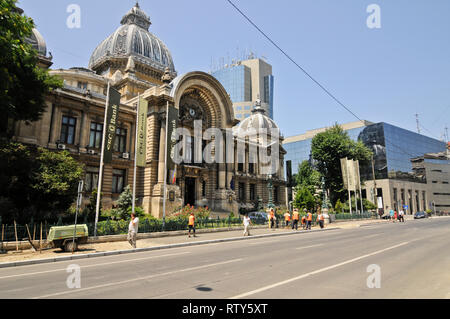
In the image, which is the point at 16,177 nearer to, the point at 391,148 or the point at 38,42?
the point at 38,42

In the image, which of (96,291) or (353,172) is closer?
(96,291)

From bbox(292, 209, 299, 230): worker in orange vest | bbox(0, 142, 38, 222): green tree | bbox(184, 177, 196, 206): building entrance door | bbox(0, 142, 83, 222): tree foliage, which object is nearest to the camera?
bbox(0, 142, 38, 222): green tree

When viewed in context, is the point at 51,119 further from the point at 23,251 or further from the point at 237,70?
the point at 237,70

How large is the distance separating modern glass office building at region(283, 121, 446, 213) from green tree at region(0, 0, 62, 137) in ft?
234

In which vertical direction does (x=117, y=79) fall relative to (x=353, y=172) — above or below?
above

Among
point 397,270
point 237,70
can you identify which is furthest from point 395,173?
point 397,270

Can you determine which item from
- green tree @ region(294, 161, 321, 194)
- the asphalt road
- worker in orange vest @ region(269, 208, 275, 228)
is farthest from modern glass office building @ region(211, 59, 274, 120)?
the asphalt road

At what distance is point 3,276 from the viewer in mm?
8555

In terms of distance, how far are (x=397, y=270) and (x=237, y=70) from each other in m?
119

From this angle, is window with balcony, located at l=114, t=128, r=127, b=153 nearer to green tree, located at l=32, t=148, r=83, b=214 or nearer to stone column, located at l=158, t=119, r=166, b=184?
stone column, located at l=158, t=119, r=166, b=184

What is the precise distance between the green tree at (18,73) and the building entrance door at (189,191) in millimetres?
18679

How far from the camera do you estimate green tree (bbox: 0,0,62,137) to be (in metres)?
13.0

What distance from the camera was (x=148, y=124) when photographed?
108 ft

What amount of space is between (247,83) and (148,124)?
3637 inches
